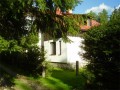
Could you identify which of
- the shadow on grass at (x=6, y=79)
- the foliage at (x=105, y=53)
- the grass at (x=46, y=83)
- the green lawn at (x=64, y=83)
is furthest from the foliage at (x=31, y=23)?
the green lawn at (x=64, y=83)

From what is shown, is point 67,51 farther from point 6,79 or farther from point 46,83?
point 6,79

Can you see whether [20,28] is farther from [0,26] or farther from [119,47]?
[119,47]

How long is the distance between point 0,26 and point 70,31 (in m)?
3.64

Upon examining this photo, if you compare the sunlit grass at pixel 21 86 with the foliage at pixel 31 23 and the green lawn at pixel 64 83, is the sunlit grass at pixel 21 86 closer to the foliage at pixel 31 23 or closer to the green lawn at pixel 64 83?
the green lawn at pixel 64 83

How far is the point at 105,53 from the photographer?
16.9 meters

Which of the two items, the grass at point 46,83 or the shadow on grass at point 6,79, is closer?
the shadow on grass at point 6,79

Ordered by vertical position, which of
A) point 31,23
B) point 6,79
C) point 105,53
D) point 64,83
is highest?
point 31,23

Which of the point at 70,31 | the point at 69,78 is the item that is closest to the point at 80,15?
the point at 70,31

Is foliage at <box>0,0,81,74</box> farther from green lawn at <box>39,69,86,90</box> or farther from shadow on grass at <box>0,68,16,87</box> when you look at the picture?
green lawn at <box>39,69,86,90</box>

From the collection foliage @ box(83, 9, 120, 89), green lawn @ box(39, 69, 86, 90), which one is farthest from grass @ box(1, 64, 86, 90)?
foliage @ box(83, 9, 120, 89)

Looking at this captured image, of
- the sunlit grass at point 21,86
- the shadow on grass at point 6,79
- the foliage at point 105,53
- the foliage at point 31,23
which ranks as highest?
the foliage at point 31,23

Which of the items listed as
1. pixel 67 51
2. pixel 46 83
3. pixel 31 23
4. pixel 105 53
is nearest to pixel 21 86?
pixel 46 83

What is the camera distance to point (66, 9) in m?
14.8

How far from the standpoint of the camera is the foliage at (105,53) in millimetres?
16703
